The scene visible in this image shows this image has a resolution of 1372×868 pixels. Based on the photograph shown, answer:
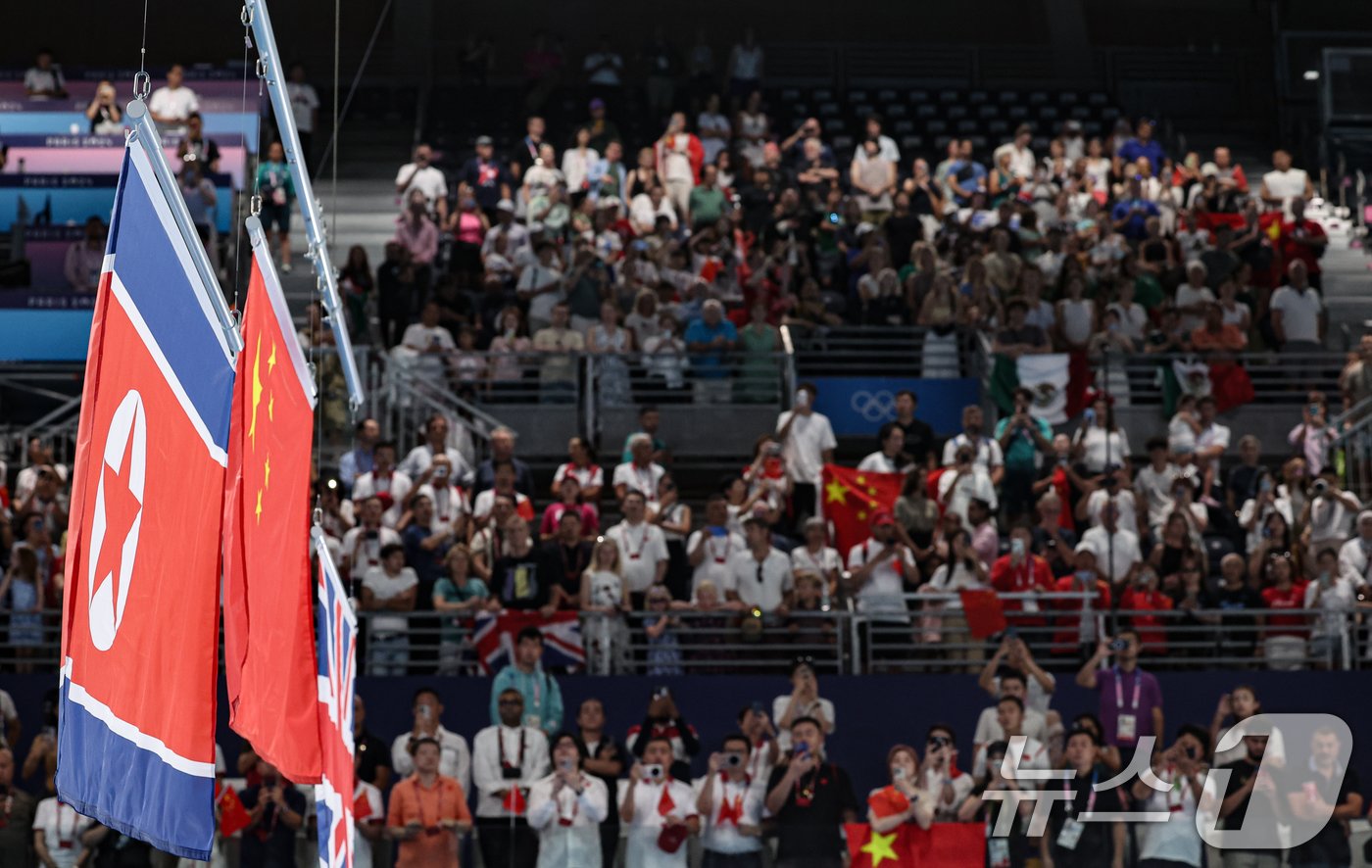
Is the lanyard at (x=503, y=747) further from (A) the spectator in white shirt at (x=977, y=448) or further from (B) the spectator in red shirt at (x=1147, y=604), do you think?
(B) the spectator in red shirt at (x=1147, y=604)

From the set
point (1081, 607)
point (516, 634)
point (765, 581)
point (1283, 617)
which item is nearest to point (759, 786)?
point (765, 581)

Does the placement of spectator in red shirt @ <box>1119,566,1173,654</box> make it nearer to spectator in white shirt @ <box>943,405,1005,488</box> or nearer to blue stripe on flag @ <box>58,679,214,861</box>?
spectator in white shirt @ <box>943,405,1005,488</box>

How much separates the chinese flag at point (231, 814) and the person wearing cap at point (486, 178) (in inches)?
377

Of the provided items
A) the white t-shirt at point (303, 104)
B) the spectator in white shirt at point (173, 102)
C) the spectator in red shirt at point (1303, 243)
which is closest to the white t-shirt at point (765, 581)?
the spectator in red shirt at point (1303, 243)

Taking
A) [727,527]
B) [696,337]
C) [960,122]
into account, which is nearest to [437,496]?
[727,527]

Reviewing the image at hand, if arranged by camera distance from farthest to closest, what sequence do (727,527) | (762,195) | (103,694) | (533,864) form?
1. (762,195)
2. (727,527)
3. (533,864)
4. (103,694)

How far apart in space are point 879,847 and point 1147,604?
162 inches

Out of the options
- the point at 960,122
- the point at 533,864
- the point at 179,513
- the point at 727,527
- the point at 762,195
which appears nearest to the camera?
the point at 179,513

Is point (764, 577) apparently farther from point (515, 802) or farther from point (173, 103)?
point (173, 103)

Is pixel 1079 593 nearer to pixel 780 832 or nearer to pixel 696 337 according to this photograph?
pixel 780 832

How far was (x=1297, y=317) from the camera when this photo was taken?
18984 millimetres

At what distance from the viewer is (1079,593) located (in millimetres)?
14492

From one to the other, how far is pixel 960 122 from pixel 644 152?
21.9 ft

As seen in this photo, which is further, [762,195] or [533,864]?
[762,195]
